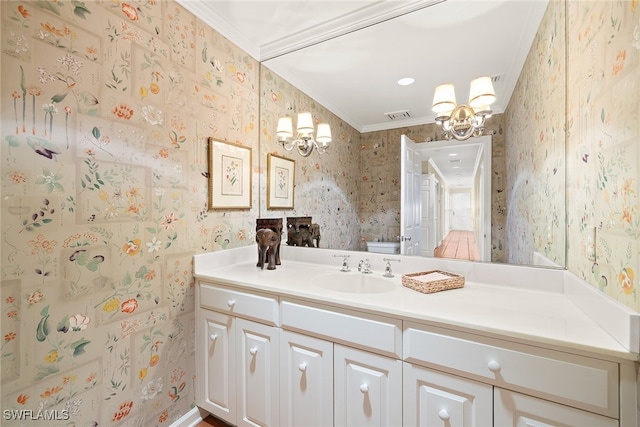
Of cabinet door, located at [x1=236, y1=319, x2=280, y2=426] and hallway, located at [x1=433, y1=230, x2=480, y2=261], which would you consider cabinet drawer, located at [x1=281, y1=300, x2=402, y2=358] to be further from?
hallway, located at [x1=433, y1=230, x2=480, y2=261]

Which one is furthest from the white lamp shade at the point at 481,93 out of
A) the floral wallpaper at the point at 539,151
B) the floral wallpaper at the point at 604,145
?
the floral wallpaper at the point at 604,145

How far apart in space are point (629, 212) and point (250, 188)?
1.84 metres

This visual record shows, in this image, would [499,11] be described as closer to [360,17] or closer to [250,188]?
[360,17]

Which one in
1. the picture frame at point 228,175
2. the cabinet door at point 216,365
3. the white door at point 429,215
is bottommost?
the cabinet door at point 216,365

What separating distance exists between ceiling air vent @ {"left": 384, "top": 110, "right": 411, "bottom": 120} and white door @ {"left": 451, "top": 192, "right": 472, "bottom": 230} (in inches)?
20.5

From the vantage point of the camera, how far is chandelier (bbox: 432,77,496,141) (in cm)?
135

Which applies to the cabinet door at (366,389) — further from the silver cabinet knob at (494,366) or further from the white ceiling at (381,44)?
the white ceiling at (381,44)

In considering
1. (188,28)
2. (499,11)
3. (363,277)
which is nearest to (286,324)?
(363,277)

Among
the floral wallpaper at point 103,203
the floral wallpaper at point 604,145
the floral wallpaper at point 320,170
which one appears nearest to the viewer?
the floral wallpaper at point 604,145

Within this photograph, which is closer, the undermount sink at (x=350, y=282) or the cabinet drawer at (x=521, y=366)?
the cabinet drawer at (x=521, y=366)

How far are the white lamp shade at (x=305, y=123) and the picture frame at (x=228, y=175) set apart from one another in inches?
16.0

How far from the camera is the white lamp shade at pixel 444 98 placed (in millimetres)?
1406

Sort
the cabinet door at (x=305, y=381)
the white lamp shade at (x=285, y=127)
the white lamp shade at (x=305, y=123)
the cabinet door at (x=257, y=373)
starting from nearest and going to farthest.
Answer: the cabinet door at (x=305, y=381) < the cabinet door at (x=257, y=373) < the white lamp shade at (x=305, y=123) < the white lamp shade at (x=285, y=127)

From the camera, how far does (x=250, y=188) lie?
1975 mm
